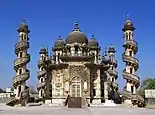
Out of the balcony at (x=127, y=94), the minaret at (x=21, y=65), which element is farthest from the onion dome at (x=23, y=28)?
the balcony at (x=127, y=94)

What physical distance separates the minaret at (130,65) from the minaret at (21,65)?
557 inches

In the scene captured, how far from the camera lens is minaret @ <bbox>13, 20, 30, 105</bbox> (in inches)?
1554

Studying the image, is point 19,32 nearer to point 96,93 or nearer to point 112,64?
point 96,93

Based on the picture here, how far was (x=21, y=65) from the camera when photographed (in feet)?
132

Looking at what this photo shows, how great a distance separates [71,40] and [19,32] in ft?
26.1

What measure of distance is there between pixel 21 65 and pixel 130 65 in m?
15.6

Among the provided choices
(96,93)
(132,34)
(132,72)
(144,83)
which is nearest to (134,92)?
(132,72)

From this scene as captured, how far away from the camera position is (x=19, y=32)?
42.2 m

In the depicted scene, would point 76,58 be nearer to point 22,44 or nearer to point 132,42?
point 22,44

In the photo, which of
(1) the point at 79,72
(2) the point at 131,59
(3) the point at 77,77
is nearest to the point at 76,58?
(1) the point at 79,72

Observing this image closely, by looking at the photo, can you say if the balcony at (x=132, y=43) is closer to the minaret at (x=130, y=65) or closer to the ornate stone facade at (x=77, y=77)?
the minaret at (x=130, y=65)

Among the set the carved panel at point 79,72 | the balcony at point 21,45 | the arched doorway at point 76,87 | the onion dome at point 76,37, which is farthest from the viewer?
the onion dome at point 76,37

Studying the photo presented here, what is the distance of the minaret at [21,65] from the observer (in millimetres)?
39469

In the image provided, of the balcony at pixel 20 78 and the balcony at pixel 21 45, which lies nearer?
the balcony at pixel 20 78
